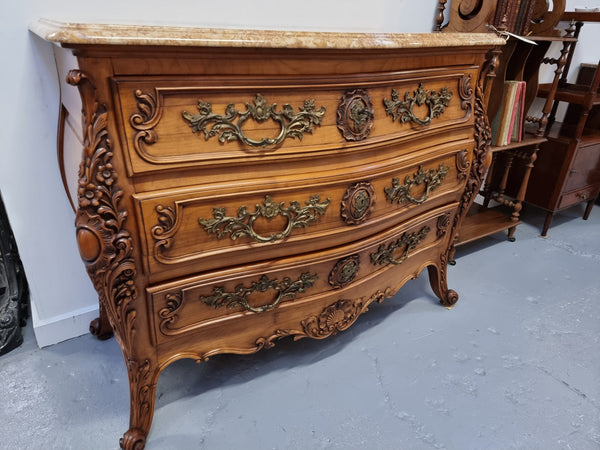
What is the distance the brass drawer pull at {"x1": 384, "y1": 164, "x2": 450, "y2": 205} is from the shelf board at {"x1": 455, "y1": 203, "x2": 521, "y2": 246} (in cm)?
79

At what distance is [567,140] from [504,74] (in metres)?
0.64

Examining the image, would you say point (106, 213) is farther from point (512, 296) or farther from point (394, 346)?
point (512, 296)

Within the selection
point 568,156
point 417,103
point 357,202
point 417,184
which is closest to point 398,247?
point 417,184

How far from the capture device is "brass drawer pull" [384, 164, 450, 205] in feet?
3.82

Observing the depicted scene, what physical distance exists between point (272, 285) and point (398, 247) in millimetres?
468

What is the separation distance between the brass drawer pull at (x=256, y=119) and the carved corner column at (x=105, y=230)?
16cm

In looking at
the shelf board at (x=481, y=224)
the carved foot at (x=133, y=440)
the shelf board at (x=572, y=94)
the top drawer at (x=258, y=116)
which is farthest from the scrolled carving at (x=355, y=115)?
the shelf board at (x=572, y=94)

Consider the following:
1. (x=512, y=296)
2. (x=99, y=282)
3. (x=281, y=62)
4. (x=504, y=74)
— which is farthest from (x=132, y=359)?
(x=504, y=74)

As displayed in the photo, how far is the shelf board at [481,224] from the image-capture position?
2.08 m

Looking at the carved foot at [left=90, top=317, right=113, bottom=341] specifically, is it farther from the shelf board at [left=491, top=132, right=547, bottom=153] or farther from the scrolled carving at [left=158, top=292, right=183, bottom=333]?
the shelf board at [left=491, top=132, right=547, bottom=153]

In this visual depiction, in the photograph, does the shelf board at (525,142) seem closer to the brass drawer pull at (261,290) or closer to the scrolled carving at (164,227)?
Answer: the brass drawer pull at (261,290)

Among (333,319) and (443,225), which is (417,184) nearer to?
(443,225)

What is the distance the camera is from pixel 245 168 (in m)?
0.90

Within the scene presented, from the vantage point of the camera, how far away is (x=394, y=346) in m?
1.50
